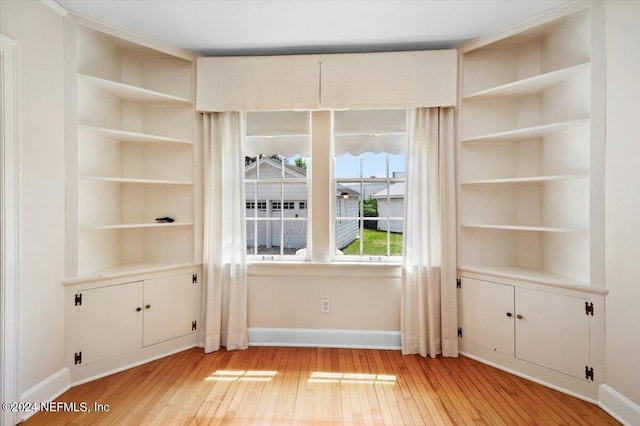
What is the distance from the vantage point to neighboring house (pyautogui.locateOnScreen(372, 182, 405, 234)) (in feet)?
9.62

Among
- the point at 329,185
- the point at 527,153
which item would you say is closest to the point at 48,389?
the point at 329,185

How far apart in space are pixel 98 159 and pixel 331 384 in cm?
275

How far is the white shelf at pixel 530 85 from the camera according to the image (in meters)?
2.14

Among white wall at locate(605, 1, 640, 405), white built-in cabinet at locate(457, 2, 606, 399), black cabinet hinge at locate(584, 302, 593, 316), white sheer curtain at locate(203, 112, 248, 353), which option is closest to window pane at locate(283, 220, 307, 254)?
white sheer curtain at locate(203, 112, 248, 353)

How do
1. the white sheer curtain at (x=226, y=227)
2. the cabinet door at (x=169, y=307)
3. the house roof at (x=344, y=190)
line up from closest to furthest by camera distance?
the cabinet door at (x=169, y=307)
the white sheer curtain at (x=226, y=227)
the house roof at (x=344, y=190)

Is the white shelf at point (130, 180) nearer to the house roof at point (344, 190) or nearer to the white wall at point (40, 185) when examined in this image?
the white wall at point (40, 185)

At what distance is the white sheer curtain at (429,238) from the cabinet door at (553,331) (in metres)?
0.52

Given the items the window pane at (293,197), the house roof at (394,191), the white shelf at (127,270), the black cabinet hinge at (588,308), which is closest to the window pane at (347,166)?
the house roof at (394,191)

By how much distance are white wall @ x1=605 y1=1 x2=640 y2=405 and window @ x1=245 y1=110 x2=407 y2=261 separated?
1484 millimetres

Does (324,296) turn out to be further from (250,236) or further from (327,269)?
(250,236)

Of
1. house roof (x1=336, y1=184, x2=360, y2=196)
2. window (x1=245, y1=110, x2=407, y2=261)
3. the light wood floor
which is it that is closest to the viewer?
the light wood floor

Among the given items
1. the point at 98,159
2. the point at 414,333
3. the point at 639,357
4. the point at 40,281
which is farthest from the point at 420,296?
the point at 98,159

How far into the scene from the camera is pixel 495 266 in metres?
2.67

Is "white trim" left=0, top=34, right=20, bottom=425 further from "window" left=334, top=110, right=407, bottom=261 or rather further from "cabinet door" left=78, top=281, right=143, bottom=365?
"window" left=334, top=110, right=407, bottom=261
